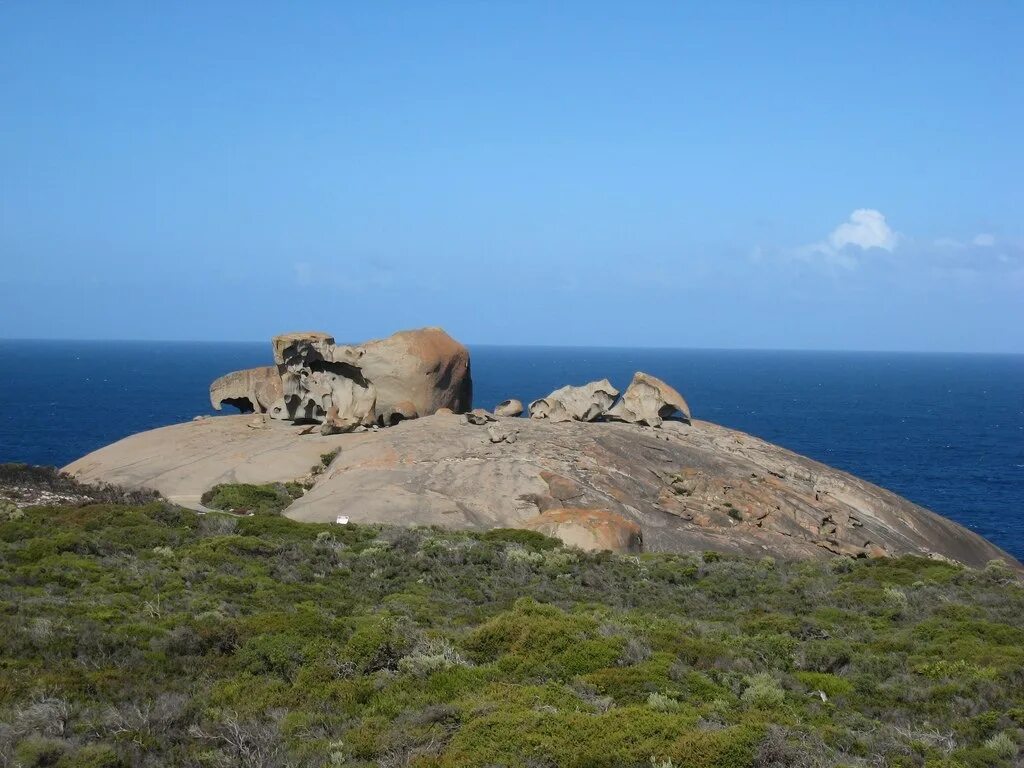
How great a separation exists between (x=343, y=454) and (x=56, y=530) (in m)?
13.4

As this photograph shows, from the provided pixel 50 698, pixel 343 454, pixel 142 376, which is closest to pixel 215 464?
pixel 343 454

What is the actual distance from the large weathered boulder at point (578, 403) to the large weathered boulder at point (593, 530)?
1113 cm

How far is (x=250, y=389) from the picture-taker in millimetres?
46625

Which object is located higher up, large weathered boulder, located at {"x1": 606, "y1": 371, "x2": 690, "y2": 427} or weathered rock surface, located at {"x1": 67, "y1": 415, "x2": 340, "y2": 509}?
large weathered boulder, located at {"x1": 606, "y1": 371, "x2": 690, "y2": 427}

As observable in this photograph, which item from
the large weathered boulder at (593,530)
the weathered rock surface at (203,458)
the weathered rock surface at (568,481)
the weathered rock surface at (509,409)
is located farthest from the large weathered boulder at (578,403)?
the large weathered boulder at (593,530)

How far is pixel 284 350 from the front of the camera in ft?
137

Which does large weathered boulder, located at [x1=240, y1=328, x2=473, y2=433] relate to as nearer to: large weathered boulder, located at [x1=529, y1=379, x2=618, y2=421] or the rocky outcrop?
the rocky outcrop

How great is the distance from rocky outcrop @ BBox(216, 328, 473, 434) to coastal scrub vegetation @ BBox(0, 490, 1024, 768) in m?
16.5

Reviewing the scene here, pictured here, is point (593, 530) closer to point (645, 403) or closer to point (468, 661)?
point (468, 661)

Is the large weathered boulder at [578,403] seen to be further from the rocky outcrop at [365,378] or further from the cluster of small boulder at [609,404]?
the rocky outcrop at [365,378]

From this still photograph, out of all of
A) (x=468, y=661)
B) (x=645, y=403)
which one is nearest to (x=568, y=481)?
(x=645, y=403)

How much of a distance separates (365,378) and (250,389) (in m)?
7.66

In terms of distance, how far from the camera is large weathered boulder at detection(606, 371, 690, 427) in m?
42.2

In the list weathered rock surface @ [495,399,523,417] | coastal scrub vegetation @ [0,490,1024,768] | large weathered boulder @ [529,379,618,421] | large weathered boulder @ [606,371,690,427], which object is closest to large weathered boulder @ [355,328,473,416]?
weathered rock surface @ [495,399,523,417]
